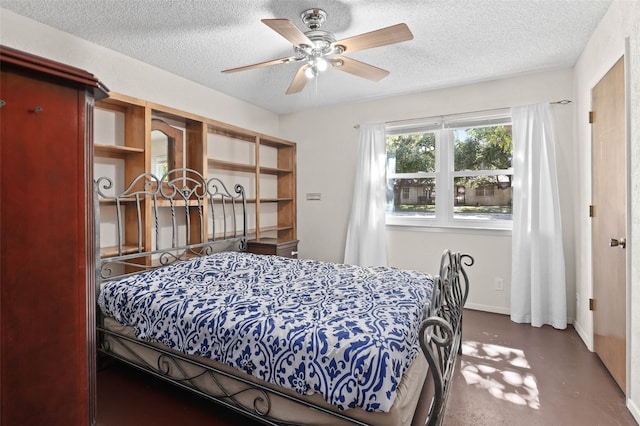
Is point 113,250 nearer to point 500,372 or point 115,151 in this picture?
point 115,151

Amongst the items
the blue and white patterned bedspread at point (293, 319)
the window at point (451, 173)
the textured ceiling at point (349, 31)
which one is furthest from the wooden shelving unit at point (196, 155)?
the window at point (451, 173)

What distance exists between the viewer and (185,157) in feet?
11.3

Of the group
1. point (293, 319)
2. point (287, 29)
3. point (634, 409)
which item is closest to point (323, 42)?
point (287, 29)

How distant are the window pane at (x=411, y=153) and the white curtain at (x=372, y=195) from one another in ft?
0.61

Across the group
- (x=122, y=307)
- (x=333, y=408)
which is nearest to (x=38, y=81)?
(x=333, y=408)

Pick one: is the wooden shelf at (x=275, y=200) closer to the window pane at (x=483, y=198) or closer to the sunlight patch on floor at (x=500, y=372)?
the window pane at (x=483, y=198)

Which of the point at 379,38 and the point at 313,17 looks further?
the point at 313,17

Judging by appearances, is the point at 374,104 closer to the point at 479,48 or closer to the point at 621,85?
the point at 479,48

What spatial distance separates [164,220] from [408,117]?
9.63ft

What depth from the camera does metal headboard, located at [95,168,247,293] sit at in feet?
8.66

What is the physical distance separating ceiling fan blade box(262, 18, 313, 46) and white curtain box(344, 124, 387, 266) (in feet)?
6.69

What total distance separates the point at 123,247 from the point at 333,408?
7.41 ft

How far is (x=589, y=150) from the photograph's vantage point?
2658 mm

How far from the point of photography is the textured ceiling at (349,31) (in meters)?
2.11
